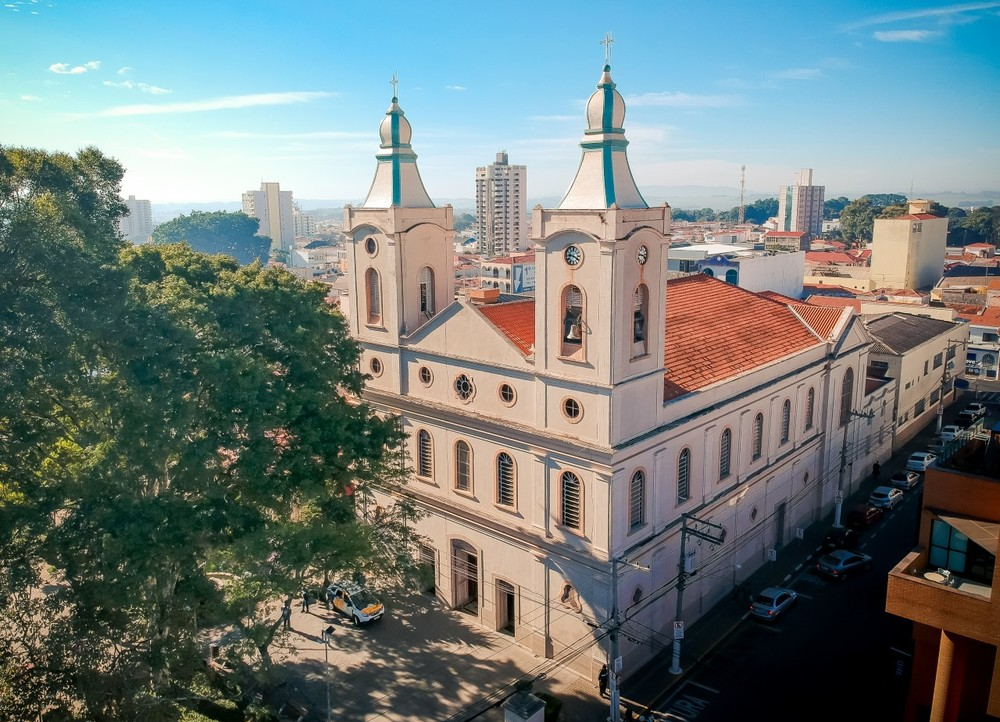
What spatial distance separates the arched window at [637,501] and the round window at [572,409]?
2866 mm

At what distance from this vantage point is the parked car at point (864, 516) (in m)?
38.9

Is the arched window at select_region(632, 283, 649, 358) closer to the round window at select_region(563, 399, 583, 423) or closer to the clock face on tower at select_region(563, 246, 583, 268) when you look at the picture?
the clock face on tower at select_region(563, 246, 583, 268)

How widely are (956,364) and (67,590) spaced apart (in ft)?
207

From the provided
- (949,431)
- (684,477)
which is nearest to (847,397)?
(949,431)

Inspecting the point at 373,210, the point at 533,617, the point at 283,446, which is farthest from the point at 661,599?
the point at 373,210

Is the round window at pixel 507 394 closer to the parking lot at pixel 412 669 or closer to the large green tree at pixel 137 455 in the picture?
the large green tree at pixel 137 455

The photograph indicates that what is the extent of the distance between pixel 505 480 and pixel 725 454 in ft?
30.9

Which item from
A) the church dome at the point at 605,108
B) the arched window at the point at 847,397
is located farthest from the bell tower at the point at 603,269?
the arched window at the point at 847,397

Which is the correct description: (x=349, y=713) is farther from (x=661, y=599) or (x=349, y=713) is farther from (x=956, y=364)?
(x=956, y=364)

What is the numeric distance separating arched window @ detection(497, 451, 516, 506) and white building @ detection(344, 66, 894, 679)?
76 mm

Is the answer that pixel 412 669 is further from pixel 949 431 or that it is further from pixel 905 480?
pixel 949 431

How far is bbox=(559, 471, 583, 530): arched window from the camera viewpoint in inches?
1030

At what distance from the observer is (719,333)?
33.8m

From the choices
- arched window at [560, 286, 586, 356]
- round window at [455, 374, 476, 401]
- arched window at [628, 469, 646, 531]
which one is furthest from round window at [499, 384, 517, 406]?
arched window at [628, 469, 646, 531]
